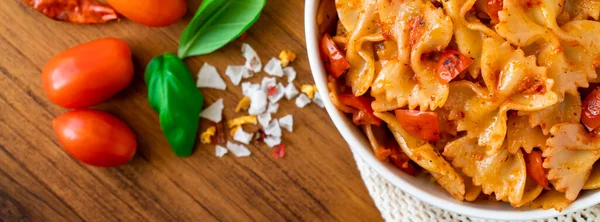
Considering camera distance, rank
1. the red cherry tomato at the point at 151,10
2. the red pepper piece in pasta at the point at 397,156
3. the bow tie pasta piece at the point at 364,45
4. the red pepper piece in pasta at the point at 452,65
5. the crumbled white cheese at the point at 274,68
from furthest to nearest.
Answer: the crumbled white cheese at the point at 274,68
the red cherry tomato at the point at 151,10
the red pepper piece in pasta at the point at 397,156
the bow tie pasta piece at the point at 364,45
the red pepper piece in pasta at the point at 452,65

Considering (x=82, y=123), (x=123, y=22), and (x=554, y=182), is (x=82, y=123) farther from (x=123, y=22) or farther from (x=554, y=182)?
(x=554, y=182)

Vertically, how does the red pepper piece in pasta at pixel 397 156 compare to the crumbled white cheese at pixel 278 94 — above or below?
above

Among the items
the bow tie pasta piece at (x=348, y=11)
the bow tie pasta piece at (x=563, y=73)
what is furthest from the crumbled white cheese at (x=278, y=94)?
the bow tie pasta piece at (x=563, y=73)

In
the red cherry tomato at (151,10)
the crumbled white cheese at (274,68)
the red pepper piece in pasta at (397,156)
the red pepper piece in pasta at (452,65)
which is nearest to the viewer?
the red pepper piece in pasta at (452,65)

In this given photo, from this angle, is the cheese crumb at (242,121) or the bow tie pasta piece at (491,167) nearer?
the bow tie pasta piece at (491,167)

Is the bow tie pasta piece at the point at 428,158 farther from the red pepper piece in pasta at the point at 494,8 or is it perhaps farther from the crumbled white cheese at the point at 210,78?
the crumbled white cheese at the point at 210,78

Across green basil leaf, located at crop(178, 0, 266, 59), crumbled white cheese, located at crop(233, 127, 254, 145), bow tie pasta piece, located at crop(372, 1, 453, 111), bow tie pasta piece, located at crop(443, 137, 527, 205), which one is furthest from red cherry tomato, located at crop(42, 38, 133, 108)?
bow tie pasta piece, located at crop(443, 137, 527, 205)

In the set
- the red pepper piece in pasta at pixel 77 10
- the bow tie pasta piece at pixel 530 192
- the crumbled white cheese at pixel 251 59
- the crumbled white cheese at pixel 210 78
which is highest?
the red pepper piece in pasta at pixel 77 10
